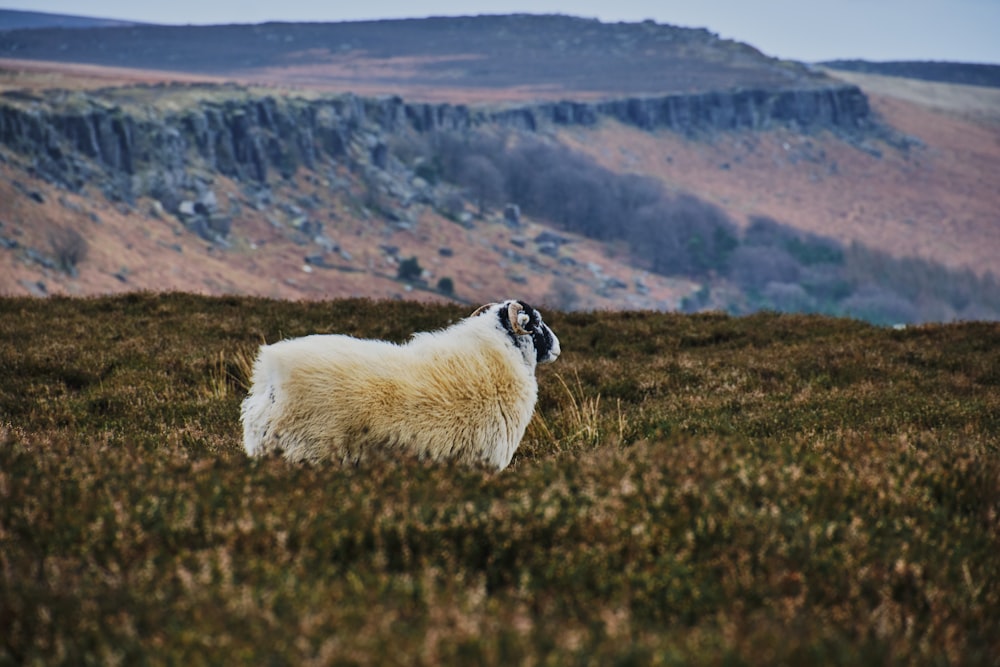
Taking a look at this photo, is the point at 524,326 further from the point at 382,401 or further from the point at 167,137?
the point at 167,137

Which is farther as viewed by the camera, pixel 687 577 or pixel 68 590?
pixel 687 577

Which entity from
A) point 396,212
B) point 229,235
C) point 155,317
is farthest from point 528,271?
point 155,317

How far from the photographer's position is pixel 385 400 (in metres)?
6.94

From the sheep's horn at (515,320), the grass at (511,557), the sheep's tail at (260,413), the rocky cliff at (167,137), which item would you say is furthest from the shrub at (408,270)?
the sheep's tail at (260,413)

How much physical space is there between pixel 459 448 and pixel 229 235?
154 m

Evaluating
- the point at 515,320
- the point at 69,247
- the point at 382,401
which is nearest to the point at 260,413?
the point at 382,401

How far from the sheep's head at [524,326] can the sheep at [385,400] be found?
0.28m

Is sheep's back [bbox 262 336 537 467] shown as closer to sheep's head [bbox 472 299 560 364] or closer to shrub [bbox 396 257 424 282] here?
sheep's head [bbox 472 299 560 364]

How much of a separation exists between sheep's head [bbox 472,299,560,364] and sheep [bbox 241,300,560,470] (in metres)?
0.28

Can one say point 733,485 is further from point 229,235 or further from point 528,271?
point 528,271

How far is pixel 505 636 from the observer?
10.4ft

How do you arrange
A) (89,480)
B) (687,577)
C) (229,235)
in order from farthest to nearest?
(229,235), (89,480), (687,577)

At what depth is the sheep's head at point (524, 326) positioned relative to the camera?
8.12m

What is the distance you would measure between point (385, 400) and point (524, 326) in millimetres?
1753
